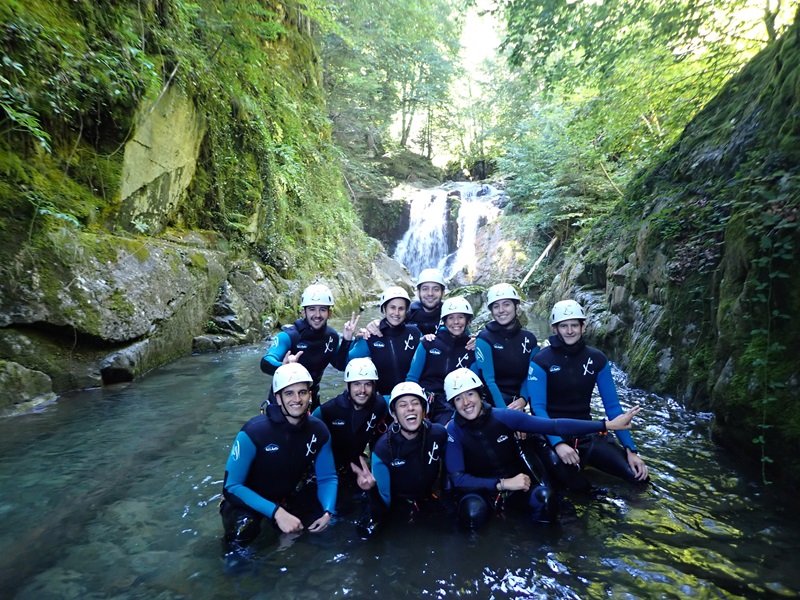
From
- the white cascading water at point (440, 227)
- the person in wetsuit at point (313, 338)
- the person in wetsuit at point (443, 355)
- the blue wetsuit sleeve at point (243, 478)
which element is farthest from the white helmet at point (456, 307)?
the white cascading water at point (440, 227)

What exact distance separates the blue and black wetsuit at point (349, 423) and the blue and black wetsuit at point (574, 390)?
1.74 meters

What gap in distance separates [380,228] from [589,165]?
16.9 metres

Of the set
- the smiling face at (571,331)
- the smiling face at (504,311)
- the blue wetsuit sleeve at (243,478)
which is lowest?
the blue wetsuit sleeve at (243,478)

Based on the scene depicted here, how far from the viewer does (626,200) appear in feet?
37.7

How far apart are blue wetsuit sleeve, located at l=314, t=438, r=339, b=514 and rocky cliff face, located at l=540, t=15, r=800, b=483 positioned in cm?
390

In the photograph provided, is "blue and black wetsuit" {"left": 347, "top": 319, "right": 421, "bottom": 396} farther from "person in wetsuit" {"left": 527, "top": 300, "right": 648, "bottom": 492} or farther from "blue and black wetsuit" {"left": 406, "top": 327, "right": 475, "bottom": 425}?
"person in wetsuit" {"left": 527, "top": 300, "right": 648, "bottom": 492}

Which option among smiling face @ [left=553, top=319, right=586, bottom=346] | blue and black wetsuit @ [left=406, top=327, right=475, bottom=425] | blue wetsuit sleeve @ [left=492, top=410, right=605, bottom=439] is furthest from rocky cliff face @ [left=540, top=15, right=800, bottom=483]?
blue and black wetsuit @ [left=406, top=327, right=475, bottom=425]

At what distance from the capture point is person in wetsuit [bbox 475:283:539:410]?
17.6 ft

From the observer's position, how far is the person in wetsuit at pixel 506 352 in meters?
5.37

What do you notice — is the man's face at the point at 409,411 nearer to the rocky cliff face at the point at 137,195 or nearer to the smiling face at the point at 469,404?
the smiling face at the point at 469,404

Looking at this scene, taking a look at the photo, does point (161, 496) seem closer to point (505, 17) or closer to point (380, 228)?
point (505, 17)

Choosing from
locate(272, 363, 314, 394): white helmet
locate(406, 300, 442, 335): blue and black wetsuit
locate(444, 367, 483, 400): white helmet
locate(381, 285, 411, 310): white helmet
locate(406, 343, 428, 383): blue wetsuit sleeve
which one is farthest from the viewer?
locate(406, 300, 442, 335): blue and black wetsuit

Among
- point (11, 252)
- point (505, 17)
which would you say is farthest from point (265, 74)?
point (11, 252)

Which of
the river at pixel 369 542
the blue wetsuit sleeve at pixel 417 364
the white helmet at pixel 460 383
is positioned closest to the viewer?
the river at pixel 369 542
